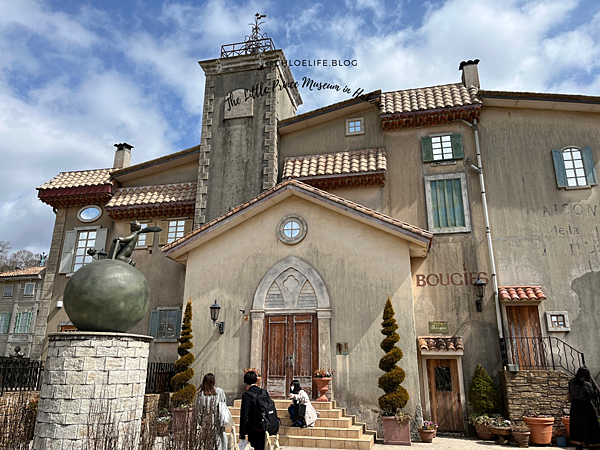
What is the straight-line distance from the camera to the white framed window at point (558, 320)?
1455 centimetres

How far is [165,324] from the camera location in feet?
57.5

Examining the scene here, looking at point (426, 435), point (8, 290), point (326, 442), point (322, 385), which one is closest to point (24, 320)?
point (8, 290)

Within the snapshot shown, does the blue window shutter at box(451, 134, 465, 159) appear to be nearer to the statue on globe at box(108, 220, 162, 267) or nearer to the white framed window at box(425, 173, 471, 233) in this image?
the white framed window at box(425, 173, 471, 233)

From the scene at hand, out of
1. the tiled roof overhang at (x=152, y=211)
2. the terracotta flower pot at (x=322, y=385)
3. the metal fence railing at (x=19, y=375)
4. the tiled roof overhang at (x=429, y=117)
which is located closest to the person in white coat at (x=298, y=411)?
the terracotta flower pot at (x=322, y=385)

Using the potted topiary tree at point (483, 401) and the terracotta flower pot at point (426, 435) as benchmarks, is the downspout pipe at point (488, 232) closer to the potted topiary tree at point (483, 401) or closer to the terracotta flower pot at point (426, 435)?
the potted topiary tree at point (483, 401)

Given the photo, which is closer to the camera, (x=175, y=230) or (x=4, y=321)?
(x=175, y=230)

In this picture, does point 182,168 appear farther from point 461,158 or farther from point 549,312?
point 549,312

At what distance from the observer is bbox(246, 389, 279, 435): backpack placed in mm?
6961

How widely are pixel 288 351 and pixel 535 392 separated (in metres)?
7.03

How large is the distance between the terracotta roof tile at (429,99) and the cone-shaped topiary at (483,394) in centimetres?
929

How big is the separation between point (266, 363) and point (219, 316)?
7.06ft

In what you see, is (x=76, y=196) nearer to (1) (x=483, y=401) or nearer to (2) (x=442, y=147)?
(2) (x=442, y=147)

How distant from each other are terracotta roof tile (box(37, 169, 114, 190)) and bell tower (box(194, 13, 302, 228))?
4.73m

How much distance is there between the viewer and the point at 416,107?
57.1 feet
